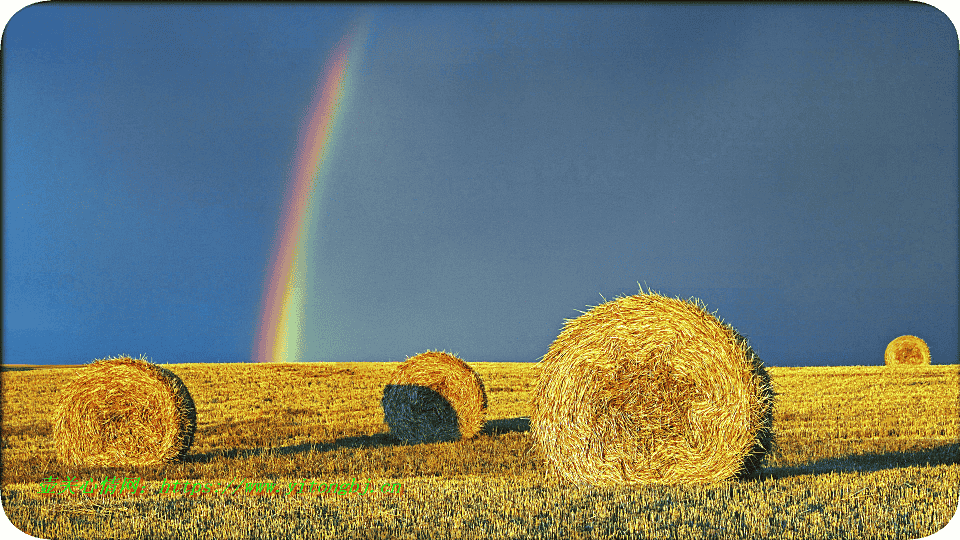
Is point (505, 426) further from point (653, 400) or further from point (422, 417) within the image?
point (653, 400)

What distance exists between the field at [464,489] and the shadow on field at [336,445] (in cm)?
5

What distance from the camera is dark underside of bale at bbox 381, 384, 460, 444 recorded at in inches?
522

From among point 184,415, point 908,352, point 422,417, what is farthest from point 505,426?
point 908,352

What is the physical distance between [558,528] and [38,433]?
14180 millimetres

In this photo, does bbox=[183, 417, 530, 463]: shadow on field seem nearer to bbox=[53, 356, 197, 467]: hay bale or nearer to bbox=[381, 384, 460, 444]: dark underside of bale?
bbox=[381, 384, 460, 444]: dark underside of bale

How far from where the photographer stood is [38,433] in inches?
586

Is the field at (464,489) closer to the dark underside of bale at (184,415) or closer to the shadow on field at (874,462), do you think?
the shadow on field at (874,462)

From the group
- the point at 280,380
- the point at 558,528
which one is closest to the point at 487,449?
the point at 558,528

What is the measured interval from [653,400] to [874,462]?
12.3ft

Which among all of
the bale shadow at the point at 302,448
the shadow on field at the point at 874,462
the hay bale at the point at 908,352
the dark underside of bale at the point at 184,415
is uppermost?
the hay bale at the point at 908,352

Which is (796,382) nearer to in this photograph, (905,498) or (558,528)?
(905,498)

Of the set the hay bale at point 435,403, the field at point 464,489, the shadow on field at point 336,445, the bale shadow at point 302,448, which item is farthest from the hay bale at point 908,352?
the bale shadow at point 302,448

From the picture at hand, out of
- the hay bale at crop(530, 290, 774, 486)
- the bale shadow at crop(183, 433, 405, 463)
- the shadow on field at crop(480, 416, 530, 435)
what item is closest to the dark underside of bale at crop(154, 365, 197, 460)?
the bale shadow at crop(183, 433, 405, 463)

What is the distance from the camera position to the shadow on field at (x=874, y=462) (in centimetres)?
819
